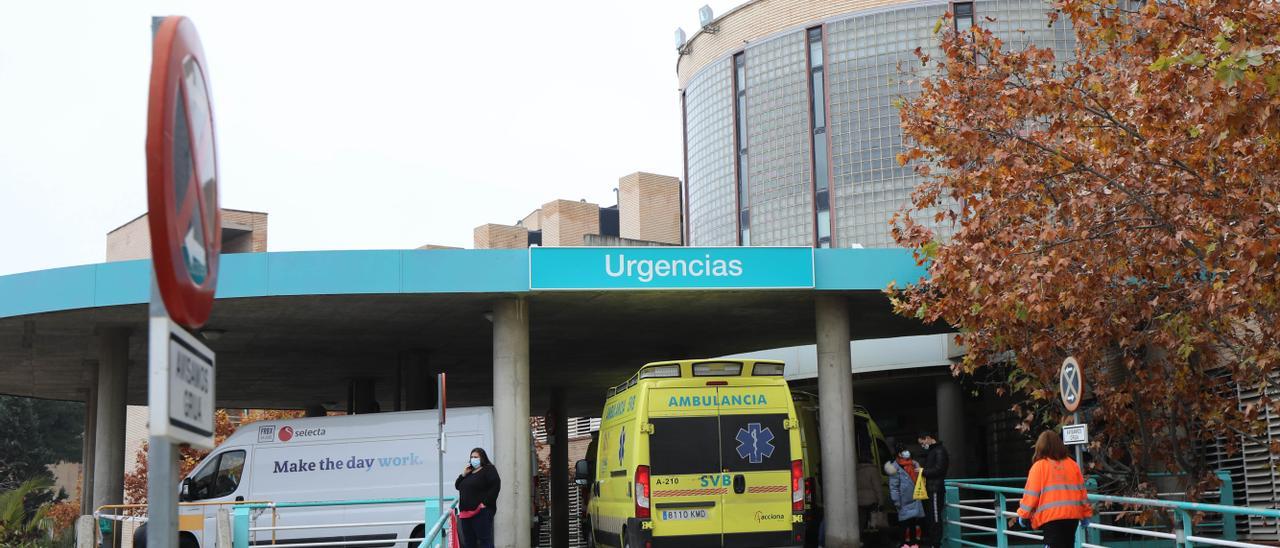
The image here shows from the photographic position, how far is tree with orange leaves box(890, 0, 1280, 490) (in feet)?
37.8

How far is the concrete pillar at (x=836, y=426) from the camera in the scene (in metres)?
18.6

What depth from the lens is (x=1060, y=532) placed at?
1048 cm

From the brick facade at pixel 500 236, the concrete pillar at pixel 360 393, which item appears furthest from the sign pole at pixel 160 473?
the brick facade at pixel 500 236

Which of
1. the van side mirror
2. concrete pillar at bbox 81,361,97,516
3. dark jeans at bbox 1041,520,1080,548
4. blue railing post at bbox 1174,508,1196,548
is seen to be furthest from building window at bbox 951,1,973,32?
dark jeans at bbox 1041,520,1080,548

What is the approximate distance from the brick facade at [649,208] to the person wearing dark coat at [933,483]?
42.4 metres

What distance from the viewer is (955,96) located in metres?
15.4

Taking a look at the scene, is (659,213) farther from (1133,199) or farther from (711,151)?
(1133,199)

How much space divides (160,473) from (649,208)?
5743 centimetres

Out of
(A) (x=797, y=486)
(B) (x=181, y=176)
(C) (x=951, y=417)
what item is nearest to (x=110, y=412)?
(A) (x=797, y=486)

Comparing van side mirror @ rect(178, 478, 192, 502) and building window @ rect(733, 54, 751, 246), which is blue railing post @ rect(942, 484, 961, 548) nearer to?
van side mirror @ rect(178, 478, 192, 502)

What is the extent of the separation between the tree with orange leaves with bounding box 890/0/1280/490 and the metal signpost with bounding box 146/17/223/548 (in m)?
8.66

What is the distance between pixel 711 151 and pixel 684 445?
27151 mm

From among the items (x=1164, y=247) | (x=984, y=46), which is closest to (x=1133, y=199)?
(x=1164, y=247)

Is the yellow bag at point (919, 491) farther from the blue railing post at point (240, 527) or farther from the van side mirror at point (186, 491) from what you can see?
the van side mirror at point (186, 491)
